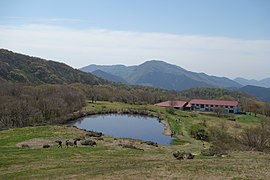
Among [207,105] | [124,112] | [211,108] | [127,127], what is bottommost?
[127,127]

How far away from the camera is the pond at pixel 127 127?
73875mm

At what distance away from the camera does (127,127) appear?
289 ft

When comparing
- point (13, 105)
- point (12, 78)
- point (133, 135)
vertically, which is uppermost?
point (12, 78)

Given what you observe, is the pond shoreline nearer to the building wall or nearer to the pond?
the pond

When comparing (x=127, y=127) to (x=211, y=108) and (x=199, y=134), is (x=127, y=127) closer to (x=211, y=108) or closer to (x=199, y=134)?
(x=199, y=134)

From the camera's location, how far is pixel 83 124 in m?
89.3

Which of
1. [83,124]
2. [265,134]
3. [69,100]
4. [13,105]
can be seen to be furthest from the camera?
[69,100]

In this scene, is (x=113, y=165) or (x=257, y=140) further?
(x=257, y=140)

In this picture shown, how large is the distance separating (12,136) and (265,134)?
39.5 metres

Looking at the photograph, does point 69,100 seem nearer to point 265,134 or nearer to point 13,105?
point 13,105

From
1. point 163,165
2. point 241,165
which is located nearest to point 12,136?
point 163,165

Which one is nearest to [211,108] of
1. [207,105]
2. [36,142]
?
[207,105]

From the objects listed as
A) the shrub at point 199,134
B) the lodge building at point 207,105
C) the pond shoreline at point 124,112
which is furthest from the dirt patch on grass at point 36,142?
the lodge building at point 207,105

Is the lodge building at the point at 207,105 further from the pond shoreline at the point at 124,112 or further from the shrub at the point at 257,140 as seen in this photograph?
the shrub at the point at 257,140
